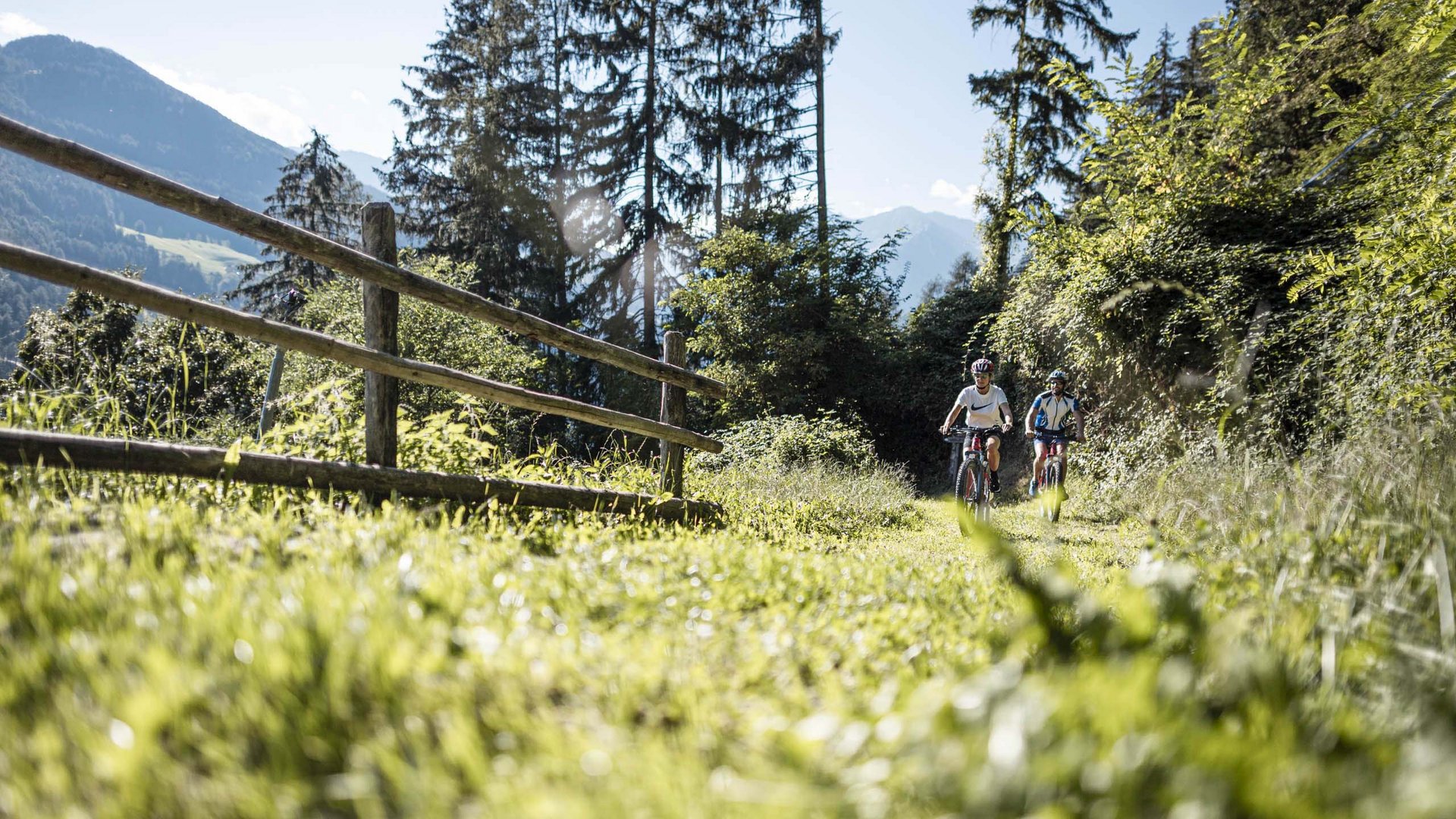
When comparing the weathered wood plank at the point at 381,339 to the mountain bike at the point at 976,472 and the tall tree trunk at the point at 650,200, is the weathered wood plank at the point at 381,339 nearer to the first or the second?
the mountain bike at the point at 976,472

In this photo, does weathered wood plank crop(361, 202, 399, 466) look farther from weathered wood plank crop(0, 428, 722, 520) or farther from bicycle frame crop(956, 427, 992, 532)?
bicycle frame crop(956, 427, 992, 532)

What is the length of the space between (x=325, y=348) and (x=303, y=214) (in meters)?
30.1

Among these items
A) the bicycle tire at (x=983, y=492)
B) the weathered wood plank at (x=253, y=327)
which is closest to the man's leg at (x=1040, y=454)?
the bicycle tire at (x=983, y=492)

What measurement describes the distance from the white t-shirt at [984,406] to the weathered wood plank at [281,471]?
4.51 m

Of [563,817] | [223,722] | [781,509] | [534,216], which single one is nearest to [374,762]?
[223,722]

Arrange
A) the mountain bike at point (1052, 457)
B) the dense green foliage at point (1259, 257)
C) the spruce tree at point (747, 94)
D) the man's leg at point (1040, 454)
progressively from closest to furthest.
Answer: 1. the dense green foliage at point (1259, 257)
2. the mountain bike at point (1052, 457)
3. the man's leg at point (1040, 454)
4. the spruce tree at point (747, 94)

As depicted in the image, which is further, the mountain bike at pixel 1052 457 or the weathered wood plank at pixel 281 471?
the mountain bike at pixel 1052 457

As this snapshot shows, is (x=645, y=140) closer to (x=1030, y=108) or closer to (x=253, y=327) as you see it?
(x=1030, y=108)

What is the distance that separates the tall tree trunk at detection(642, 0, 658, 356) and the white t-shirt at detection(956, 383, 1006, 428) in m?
17.6

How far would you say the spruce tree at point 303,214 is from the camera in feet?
93.7

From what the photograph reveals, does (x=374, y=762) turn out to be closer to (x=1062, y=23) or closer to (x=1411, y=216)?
(x=1411, y=216)

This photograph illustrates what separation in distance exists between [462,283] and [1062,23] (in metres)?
19.1

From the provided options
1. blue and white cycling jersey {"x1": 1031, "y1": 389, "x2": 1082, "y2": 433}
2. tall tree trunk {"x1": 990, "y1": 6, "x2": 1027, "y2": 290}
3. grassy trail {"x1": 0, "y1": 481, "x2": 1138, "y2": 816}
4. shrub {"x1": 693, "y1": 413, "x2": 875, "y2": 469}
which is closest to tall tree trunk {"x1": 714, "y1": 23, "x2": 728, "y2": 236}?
tall tree trunk {"x1": 990, "y1": 6, "x2": 1027, "y2": 290}

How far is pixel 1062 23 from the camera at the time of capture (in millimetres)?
20562
